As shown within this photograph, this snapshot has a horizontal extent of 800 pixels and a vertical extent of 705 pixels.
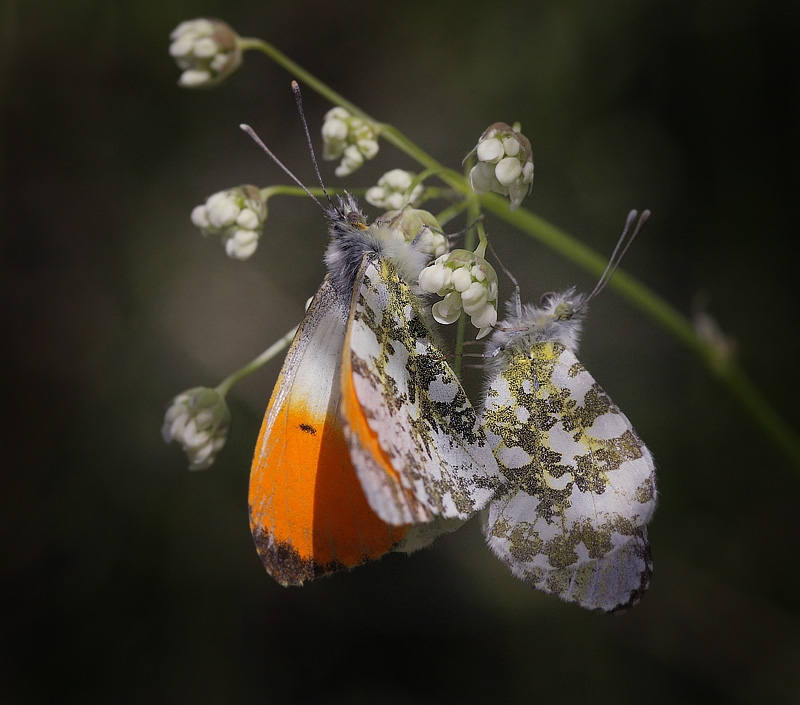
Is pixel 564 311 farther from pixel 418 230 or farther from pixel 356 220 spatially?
pixel 356 220

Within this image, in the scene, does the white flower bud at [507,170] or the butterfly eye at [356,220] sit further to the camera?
the butterfly eye at [356,220]

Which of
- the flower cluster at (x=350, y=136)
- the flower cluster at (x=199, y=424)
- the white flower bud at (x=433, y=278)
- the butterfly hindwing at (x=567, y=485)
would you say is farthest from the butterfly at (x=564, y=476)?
the flower cluster at (x=199, y=424)

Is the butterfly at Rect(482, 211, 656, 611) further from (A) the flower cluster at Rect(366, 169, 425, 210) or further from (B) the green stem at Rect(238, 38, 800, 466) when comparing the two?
(A) the flower cluster at Rect(366, 169, 425, 210)

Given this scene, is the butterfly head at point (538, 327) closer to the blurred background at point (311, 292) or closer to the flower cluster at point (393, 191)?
the flower cluster at point (393, 191)

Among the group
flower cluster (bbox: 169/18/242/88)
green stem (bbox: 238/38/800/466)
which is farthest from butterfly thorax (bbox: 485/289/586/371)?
flower cluster (bbox: 169/18/242/88)

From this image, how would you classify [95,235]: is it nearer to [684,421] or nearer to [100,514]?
[100,514]

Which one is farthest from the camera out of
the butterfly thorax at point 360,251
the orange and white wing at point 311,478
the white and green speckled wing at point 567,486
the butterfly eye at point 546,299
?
the butterfly eye at point 546,299

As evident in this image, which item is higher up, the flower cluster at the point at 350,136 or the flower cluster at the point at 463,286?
the flower cluster at the point at 350,136

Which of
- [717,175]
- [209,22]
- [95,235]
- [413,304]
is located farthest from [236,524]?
[717,175]
